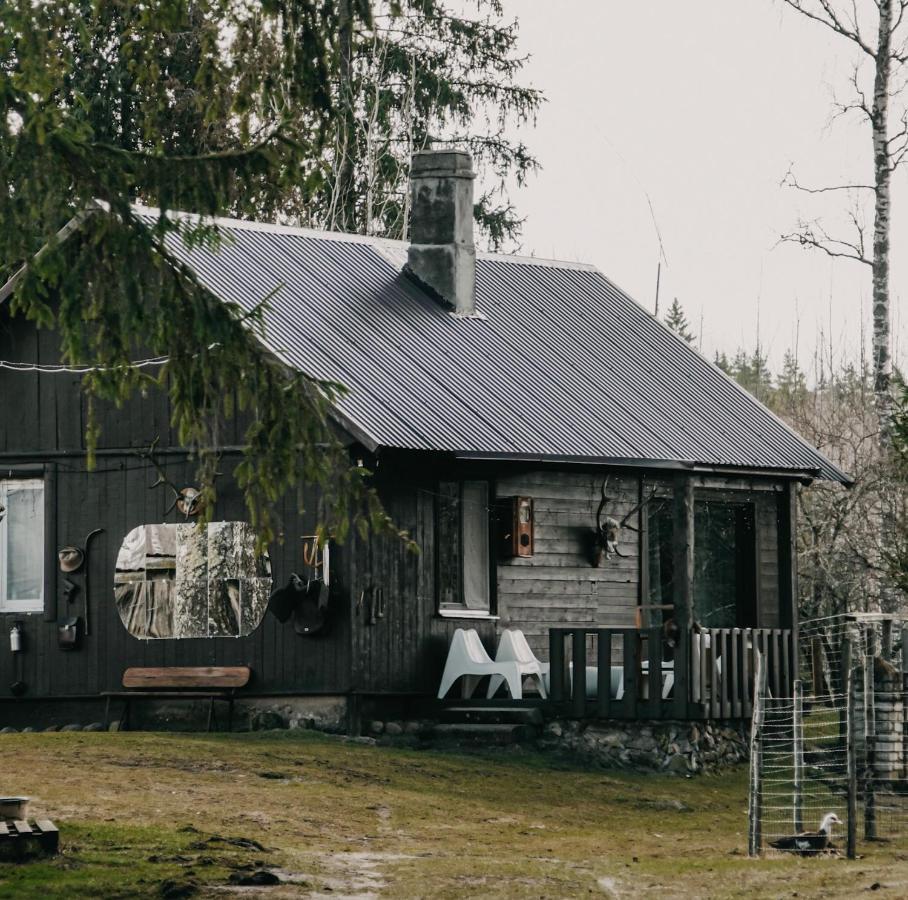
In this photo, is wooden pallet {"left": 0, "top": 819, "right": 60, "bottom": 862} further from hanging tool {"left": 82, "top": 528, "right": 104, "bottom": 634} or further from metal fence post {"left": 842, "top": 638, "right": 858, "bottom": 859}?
hanging tool {"left": 82, "top": 528, "right": 104, "bottom": 634}

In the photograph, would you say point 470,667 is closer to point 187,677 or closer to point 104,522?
point 187,677

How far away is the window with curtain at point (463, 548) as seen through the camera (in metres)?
22.9

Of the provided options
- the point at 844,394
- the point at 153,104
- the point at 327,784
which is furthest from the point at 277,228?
the point at 844,394

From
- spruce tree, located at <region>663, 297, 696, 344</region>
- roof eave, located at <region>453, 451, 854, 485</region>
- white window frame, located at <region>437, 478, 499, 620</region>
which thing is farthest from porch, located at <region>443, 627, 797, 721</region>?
spruce tree, located at <region>663, 297, 696, 344</region>

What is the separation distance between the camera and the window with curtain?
75.0 feet

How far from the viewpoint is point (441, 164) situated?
2564 centimetres

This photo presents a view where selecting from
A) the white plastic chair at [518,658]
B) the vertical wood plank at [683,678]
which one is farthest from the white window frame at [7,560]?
the vertical wood plank at [683,678]

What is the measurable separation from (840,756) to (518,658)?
3.55 meters

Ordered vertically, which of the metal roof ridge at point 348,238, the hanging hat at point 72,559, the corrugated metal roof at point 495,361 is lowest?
the hanging hat at point 72,559

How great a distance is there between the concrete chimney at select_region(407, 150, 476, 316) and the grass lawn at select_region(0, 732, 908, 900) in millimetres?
6686

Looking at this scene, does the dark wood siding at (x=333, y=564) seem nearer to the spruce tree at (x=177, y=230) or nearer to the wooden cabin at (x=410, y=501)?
the wooden cabin at (x=410, y=501)

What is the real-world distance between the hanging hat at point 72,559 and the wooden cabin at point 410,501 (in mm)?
40

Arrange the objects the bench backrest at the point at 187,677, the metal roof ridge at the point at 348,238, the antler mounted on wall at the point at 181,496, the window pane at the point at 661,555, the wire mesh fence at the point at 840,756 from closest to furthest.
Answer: the wire mesh fence at the point at 840,756 → the bench backrest at the point at 187,677 → the antler mounted on wall at the point at 181,496 → the metal roof ridge at the point at 348,238 → the window pane at the point at 661,555

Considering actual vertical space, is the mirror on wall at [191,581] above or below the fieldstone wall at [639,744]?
above
